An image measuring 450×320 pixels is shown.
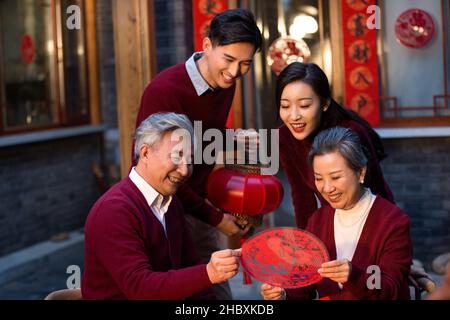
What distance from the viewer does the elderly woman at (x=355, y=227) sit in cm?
286

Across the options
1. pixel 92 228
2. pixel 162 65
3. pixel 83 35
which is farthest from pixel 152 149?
pixel 83 35

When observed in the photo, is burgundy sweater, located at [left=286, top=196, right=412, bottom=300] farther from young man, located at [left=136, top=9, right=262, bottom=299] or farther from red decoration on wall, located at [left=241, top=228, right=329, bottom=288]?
young man, located at [left=136, top=9, right=262, bottom=299]

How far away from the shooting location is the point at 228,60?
3494 mm

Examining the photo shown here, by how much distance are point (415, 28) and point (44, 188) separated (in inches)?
150

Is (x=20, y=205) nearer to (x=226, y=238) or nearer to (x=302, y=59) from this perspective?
(x=226, y=238)

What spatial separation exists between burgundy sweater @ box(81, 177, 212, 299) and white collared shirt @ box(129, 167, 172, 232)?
22 mm

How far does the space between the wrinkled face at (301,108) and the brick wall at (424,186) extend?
2.82m

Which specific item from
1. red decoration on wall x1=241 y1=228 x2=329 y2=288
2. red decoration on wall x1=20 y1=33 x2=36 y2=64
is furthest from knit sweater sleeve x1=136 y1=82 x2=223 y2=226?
red decoration on wall x1=20 y1=33 x2=36 y2=64

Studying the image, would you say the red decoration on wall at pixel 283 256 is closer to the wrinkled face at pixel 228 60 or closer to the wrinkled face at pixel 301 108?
the wrinkled face at pixel 301 108

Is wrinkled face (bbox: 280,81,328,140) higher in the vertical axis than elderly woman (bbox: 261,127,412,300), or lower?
higher

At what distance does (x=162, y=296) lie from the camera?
268cm

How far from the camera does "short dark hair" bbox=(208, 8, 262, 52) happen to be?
11.3ft

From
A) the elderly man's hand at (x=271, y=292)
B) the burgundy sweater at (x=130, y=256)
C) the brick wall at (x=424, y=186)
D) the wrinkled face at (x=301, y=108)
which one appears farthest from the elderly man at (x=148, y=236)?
the brick wall at (x=424, y=186)

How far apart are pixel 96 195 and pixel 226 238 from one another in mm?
2580
